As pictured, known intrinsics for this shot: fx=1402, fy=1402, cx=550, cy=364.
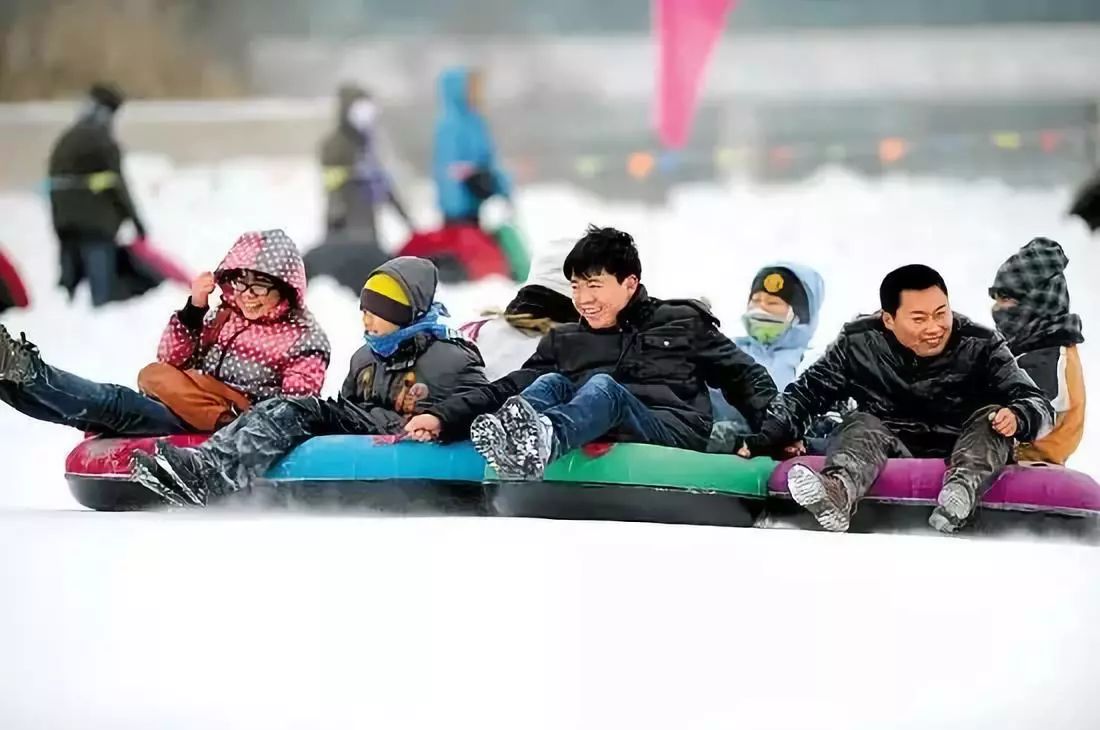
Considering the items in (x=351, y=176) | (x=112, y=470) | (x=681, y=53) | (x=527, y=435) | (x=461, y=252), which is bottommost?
(x=112, y=470)

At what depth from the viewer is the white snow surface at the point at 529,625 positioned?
235 cm

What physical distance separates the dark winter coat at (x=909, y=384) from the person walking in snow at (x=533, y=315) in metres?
0.56

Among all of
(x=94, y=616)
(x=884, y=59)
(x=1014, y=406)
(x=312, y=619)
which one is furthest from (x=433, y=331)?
(x=884, y=59)

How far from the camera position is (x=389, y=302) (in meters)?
2.84

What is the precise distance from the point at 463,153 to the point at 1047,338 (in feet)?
6.94

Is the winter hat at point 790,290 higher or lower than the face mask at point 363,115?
lower

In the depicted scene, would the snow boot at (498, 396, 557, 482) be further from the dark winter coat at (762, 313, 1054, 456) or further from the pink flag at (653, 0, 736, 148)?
the pink flag at (653, 0, 736, 148)

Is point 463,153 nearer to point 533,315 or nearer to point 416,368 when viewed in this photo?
point 533,315

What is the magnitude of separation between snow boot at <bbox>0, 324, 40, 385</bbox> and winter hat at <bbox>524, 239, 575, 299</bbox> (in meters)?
1.06

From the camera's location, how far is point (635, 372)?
277 cm

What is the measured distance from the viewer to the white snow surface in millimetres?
2352

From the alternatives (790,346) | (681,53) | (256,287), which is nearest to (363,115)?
(681,53)

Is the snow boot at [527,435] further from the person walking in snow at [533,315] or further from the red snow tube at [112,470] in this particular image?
the red snow tube at [112,470]

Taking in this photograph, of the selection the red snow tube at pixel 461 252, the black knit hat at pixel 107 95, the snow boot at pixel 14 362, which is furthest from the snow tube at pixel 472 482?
the black knit hat at pixel 107 95
